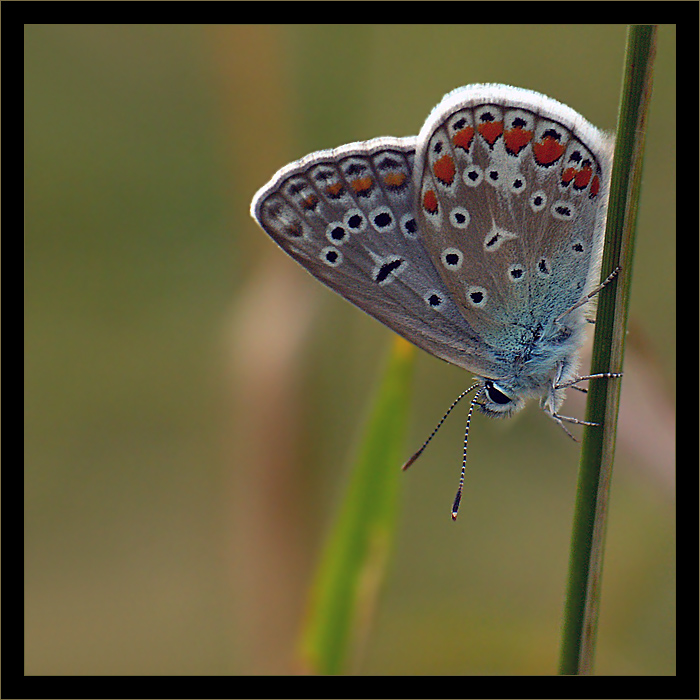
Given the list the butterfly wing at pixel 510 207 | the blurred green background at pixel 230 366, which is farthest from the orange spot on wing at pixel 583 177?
the blurred green background at pixel 230 366

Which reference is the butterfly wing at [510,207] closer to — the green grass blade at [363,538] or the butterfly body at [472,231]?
the butterfly body at [472,231]

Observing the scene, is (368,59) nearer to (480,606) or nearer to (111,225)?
(111,225)

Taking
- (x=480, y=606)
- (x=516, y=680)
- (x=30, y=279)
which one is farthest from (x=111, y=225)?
(x=516, y=680)

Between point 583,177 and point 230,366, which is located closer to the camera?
point 583,177

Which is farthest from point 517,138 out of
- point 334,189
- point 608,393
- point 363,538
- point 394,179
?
point 363,538

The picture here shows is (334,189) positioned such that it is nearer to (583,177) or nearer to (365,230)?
(365,230)

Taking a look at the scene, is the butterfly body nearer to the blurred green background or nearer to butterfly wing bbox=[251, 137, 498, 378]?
butterfly wing bbox=[251, 137, 498, 378]
